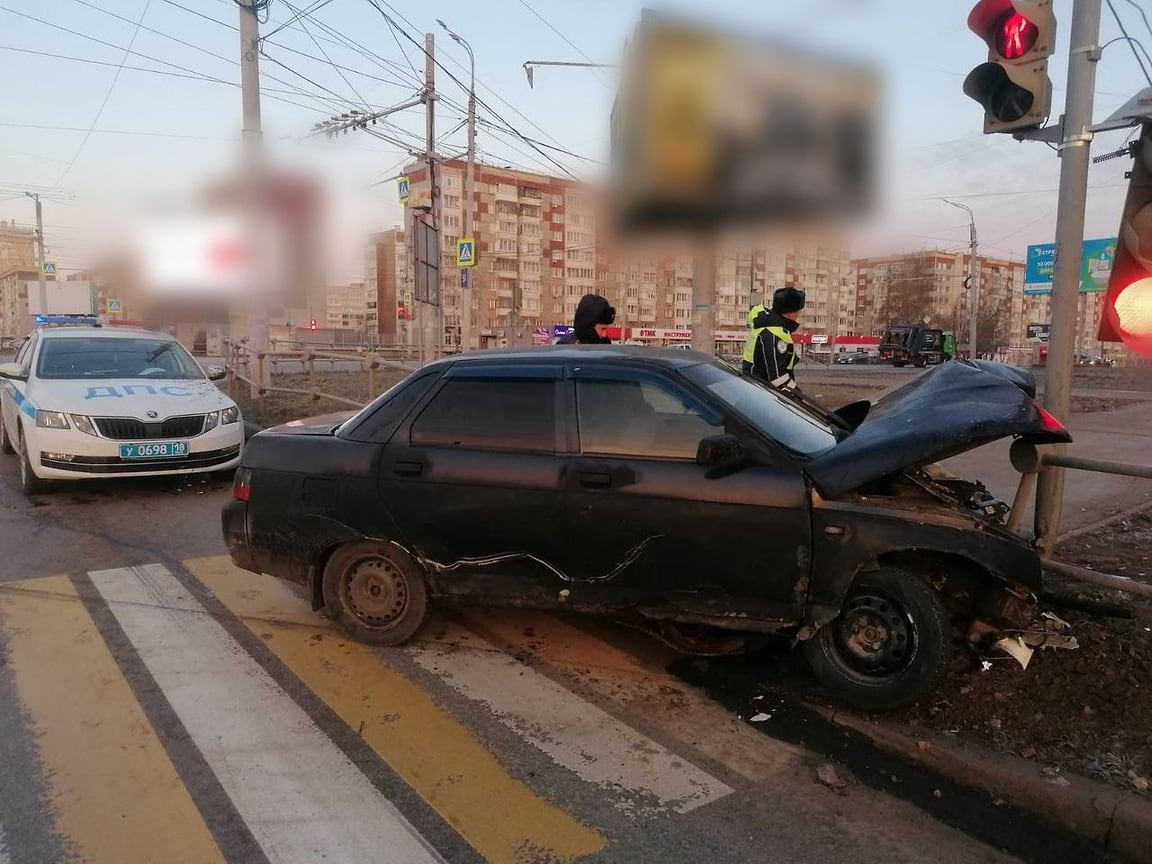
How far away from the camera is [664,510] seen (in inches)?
135

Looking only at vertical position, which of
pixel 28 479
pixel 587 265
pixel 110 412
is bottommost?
pixel 28 479

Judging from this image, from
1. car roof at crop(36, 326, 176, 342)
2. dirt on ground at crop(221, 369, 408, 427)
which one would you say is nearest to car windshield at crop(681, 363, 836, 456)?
dirt on ground at crop(221, 369, 408, 427)

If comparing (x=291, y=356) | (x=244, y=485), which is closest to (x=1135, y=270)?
(x=244, y=485)

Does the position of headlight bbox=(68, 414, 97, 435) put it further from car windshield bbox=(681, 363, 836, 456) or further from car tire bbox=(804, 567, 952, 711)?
car tire bbox=(804, 567, 952, 711)

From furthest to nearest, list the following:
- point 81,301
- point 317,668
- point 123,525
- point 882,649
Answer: point 81,301 → point 123,525 → point 317,668 → point 882,649

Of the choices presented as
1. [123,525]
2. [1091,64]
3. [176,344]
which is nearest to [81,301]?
[176,344]

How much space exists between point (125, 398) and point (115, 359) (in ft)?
4.11

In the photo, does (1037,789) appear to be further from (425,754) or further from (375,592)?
(375,592)

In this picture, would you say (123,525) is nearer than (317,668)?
No

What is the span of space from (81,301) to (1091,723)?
37793mm

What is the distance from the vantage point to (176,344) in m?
8.98

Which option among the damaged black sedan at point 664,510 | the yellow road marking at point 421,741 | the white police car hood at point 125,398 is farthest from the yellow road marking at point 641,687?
the white police car hood at point 125,398

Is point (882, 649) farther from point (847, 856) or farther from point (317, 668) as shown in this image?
point (317, 668)

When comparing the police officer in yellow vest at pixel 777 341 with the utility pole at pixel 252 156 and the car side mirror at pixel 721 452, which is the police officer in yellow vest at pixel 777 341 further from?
the utility pole at pixel 252 156
